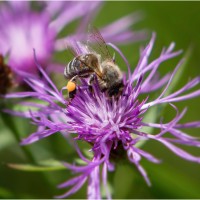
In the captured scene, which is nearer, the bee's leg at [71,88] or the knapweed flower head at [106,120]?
the knapweed flower head at [106,120]

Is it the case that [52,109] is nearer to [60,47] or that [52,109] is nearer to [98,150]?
[98,150]

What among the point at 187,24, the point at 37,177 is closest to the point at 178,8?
the point at 187,24

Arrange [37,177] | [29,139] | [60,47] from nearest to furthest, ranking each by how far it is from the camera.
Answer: [29,139] < [37,177] < [60,47]

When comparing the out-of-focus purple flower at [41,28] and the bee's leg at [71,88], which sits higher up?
the out-of-focus purple flower at [41,28]

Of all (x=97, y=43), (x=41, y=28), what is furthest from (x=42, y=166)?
(x=41, y=28)

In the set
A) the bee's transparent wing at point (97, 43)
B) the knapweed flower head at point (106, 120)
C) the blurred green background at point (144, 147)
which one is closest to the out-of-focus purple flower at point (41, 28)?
the blurred green background at point (144, 147)

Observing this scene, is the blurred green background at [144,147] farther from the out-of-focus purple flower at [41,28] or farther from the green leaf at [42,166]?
the out-of-focus purple flower at [41,28]

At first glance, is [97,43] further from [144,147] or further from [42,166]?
[144,147]
